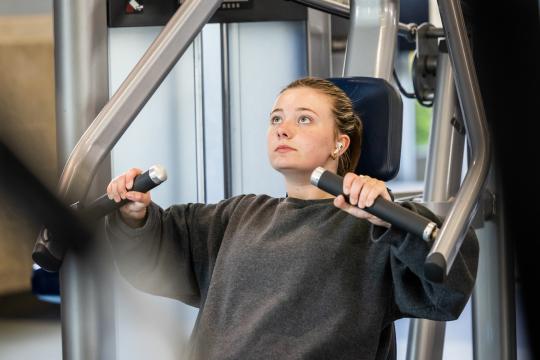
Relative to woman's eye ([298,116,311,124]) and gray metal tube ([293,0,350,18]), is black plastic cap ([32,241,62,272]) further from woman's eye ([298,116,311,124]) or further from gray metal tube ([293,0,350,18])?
gray metal tube ([293,0,350,18])

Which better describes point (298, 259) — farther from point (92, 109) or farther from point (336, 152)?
point (92, 109)

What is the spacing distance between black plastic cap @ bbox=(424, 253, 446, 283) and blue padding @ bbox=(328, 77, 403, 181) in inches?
23.9

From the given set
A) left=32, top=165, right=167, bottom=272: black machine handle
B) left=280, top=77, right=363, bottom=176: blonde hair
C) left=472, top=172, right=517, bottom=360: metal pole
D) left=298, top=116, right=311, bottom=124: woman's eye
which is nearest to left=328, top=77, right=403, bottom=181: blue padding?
left=280, top=77, right=363, bottom=176: blonde hair

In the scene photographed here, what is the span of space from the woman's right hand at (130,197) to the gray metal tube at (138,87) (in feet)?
0.24

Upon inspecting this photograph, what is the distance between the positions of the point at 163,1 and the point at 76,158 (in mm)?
1191

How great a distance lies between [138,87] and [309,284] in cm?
47

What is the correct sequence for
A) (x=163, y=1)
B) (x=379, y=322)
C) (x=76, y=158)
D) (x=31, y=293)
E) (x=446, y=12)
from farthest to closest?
(x=163, y=1) < (x=446, y=12) < (x=379, y=322) < (x=76, y=158) < (x=31, y=293)

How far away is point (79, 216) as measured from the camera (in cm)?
56

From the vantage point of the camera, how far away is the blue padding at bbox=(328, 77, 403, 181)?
1718mm

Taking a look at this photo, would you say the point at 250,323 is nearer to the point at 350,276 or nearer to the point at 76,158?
the point at 350,276

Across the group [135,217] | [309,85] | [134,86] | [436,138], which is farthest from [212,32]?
[134,86]

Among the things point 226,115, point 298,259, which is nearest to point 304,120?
point 298,259

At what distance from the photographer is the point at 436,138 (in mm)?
2322

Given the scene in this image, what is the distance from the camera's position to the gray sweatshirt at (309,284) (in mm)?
1425
